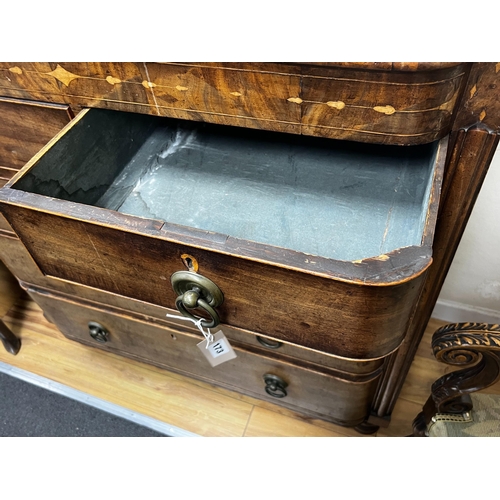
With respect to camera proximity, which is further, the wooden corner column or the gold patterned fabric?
the gold patterned fabric

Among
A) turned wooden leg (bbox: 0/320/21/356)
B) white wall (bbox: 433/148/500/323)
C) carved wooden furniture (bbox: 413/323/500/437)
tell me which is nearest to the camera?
carved wooden furniture (bbox: 413/323/500/437)

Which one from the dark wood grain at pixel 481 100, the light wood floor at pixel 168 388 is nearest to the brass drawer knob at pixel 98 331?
the light wood floor at pixel 168 388

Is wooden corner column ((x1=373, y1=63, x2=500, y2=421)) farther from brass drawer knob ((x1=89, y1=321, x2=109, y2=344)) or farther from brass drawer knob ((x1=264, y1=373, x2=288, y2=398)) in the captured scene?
brass drawer knob ((x1=89, y1=321, x2=109, y2=344))

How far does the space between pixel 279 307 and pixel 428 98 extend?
0.85ft

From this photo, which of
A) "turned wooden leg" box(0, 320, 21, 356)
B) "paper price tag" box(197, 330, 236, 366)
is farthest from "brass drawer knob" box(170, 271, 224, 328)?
"turned wooden leg" box(0, 320, 21, 356)

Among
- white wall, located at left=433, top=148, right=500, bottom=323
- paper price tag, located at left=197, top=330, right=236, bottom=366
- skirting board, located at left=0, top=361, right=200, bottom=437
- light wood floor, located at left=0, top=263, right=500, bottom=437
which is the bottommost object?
skirting board, located at left=0, top=361, right=200, bottom=437

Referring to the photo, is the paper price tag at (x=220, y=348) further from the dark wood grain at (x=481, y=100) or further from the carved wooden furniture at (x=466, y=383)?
the dark wood grain at (x=481, y=100)

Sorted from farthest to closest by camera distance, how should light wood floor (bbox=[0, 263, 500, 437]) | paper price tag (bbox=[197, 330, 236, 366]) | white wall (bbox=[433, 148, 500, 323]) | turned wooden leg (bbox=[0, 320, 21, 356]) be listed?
turned wooden leg (bbox=[0, 320, 21, 356]) < light wood floor (bbox=[0, 263, 500, 437]) < white wall (bbox=[433, 148, 500, 323]) < paper price tag (bbox=[197, 330, 236, 366])

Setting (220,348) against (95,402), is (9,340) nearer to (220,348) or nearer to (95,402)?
(95,402)

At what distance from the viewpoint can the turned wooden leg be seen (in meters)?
1.07

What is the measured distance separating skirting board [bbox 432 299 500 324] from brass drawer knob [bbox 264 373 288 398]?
48 centimetres

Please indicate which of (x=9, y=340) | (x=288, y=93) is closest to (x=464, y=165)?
(x=288, y=93)

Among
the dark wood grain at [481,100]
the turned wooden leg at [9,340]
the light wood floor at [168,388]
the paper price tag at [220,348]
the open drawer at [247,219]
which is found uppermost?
the dark wood grain at [481,100]

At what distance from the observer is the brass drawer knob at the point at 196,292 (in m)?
0.51
